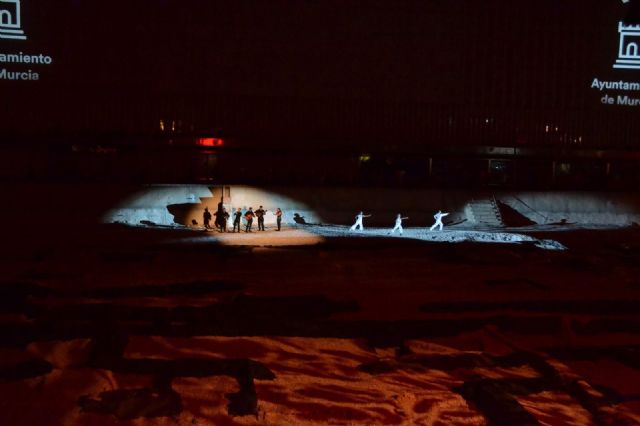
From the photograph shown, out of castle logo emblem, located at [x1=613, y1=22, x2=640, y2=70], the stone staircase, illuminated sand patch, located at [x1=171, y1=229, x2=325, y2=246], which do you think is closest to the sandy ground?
illuminated sand patch, located at [x1=171, y1=229, x2=325, y2=246]

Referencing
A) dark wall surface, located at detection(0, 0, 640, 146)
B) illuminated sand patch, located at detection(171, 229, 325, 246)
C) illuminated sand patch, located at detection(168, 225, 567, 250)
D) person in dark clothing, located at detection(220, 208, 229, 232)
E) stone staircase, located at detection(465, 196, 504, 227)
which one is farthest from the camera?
stone staircase, located at detection(465, 196, 504, 227)

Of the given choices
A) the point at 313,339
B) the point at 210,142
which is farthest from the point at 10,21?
the point at 313,339

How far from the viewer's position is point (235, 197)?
72.9ft

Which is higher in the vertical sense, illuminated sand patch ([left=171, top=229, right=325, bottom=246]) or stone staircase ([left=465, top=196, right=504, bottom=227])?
stone staircase ([left=465, top=196, right=504, bottom=227])

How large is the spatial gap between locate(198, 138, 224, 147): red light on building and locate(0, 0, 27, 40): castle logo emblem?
29.1 ft

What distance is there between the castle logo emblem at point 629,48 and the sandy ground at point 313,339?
15.8 metres

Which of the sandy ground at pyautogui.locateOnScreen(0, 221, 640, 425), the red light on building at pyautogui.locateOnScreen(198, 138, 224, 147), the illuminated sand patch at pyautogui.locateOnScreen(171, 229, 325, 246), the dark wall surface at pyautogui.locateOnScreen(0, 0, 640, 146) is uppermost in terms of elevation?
the dark wall surface at pyautogui.locateOnScreen(0, 0, 640, 146)

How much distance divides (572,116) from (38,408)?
85.8 feet

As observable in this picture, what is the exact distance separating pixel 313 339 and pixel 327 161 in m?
17.5

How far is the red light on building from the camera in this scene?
22938mm

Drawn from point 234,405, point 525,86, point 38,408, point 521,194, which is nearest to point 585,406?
point 234,405

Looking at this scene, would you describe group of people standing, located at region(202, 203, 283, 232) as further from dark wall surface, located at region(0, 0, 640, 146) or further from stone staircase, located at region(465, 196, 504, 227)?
stone staircase, located at region(465, 196, 504, 227)

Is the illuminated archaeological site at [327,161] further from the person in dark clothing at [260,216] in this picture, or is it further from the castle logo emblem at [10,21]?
the person in dark clothing at [260,216]

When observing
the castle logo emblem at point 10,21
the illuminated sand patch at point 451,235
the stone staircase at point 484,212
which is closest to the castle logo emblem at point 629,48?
the stone staircase at point 484,212
